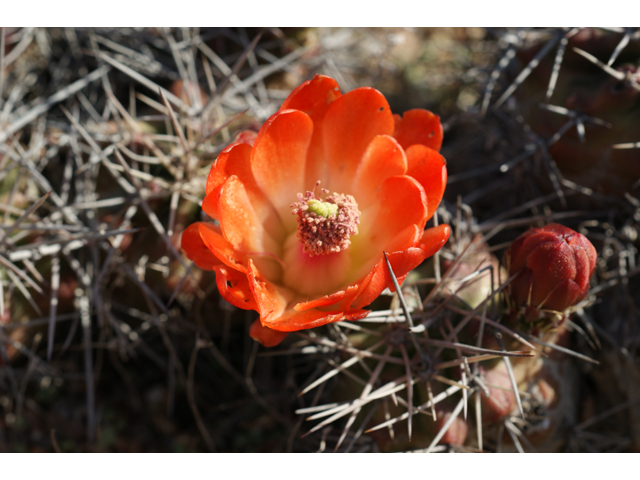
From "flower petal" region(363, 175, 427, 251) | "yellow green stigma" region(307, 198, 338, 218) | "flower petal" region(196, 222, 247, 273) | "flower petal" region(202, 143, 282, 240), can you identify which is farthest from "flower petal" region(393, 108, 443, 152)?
"flower petal" region(196, 222, 247, 273)

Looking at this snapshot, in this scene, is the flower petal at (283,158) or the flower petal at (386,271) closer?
the flower petal at (386,271)

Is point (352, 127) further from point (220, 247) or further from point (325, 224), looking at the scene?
point (220, 247)

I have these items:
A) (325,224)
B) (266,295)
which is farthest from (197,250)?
(325,224)

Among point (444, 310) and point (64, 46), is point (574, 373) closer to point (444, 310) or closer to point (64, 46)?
point (444, 310)

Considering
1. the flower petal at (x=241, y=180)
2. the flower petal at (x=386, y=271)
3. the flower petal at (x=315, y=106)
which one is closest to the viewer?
→ the flower petal at (x=386, y=271)

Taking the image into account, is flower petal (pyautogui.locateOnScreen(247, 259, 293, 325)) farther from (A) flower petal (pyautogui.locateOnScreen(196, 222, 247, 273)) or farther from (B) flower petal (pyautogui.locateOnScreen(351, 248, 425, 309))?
(B) flower petal (pyautogui.locateOnScreen(351, 248, 425, 309))

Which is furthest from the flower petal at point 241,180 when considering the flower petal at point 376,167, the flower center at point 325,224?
the flower petal at point 376,167

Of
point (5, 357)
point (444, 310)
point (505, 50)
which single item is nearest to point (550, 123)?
point (505, 50)

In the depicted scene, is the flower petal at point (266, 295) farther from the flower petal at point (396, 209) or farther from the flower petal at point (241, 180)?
the flower petal at point (396, 209)
